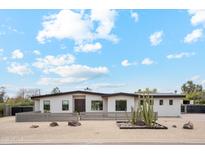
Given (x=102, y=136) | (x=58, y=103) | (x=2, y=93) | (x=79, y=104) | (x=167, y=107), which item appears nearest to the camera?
(x=102, y=136)

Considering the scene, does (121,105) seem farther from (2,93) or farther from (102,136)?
(2,93)

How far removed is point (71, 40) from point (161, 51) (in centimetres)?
707

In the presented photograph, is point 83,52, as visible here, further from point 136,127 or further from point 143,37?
point 136,127

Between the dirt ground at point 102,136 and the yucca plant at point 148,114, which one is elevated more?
the yucca plant at point 148,114

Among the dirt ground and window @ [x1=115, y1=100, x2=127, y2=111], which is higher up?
window @ [x1=115, y1=100, x2=127, y2=111]

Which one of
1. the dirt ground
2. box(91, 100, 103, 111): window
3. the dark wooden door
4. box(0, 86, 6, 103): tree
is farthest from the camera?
box(0, 86, 6, 103): tree

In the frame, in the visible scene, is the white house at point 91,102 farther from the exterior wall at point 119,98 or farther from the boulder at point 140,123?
the boulder at point 140,123

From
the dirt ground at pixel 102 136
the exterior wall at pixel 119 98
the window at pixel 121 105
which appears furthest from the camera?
the window at pixel 121 105

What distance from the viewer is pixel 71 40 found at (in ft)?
87.8

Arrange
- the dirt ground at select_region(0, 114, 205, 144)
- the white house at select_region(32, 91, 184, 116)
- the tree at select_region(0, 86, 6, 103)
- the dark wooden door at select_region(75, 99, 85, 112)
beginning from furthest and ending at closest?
1. the tree at select_region(0, 86, 6, 103)
2. the dark wooden door at select_region(75, 99, 85, 112)
3. the white house at select_region(32, 91, 184, 116)
4. the dirt ground at select_region(0, 114, 205, 144)

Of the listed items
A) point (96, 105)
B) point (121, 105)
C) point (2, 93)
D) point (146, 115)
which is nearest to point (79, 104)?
point (96, 105)

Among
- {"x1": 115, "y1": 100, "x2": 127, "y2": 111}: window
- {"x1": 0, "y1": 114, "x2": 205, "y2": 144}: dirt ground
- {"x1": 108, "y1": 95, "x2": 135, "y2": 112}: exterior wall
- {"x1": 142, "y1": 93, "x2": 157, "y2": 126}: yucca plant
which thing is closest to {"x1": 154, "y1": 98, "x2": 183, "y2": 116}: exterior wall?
{"x1": 108, "y1": 95, "x2": 135, "y2": 112}: exterior wall

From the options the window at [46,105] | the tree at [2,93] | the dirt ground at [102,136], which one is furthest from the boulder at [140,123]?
the tree at [2,93]

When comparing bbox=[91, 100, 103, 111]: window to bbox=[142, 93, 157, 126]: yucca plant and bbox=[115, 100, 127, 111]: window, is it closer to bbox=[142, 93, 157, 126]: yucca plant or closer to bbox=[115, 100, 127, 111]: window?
bbox=[115, 100, 127, 111]: window
